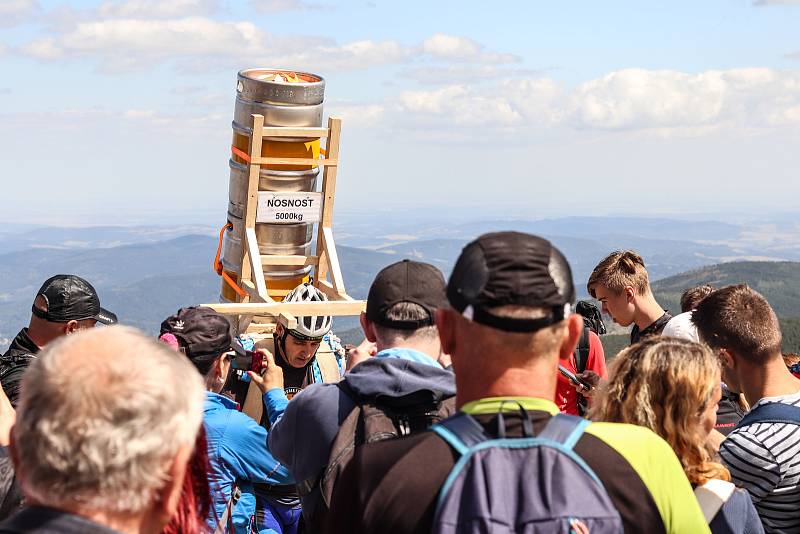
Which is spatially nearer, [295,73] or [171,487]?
[171,487]

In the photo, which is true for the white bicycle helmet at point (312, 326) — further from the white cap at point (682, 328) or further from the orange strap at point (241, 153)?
the white cap at point (682, 328)

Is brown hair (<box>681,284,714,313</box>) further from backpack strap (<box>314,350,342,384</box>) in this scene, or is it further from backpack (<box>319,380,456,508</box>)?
backpack (<box>319,380,456,508</box>)

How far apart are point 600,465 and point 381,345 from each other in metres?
1.56

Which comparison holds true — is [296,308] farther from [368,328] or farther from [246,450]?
[368,328]

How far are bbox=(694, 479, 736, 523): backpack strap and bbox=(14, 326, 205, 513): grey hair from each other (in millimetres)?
2202

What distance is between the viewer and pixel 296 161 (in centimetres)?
933

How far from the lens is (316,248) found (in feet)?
33.0

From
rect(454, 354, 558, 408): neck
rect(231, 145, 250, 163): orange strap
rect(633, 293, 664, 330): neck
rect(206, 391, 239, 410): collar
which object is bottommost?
rect(206, 391, 239, 410): collar

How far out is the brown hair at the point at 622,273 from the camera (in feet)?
24.1

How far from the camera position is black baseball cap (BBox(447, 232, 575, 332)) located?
8.68ft

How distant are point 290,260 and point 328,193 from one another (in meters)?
0.83

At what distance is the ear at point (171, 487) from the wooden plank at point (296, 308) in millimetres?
5104

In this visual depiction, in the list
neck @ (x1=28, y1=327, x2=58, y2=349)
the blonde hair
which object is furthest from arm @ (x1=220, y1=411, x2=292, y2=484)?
neck @ (x1=28, y1=327, x2=58, y2=349)

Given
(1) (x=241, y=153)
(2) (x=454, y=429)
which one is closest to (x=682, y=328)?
(2) (x=454, y=429)
